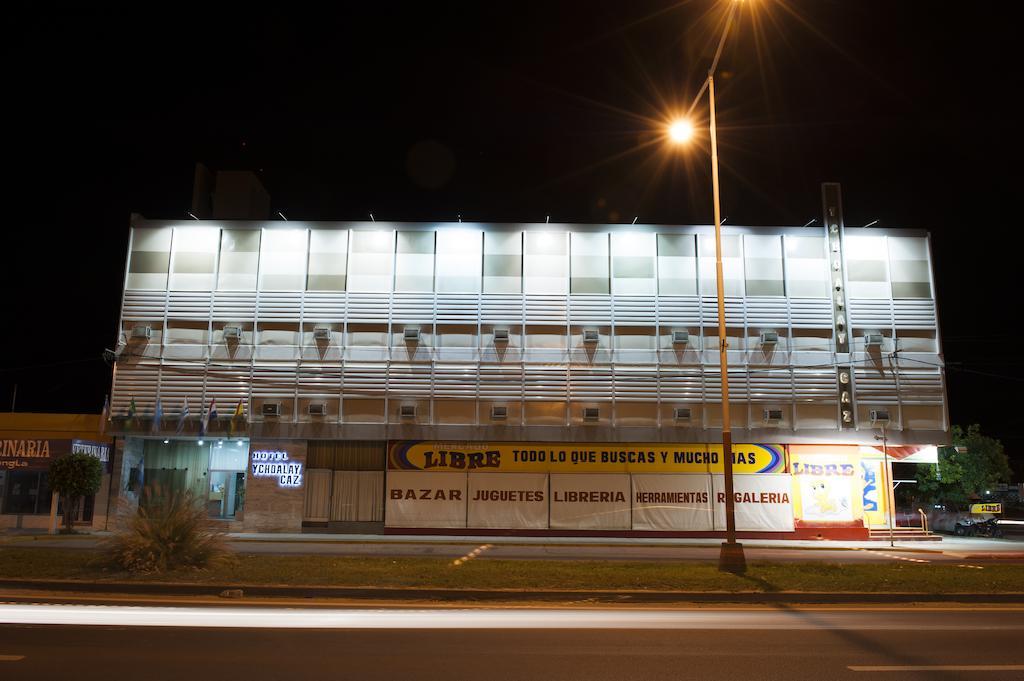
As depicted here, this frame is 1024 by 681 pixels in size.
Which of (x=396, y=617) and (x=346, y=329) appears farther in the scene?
(x=346, y=329)

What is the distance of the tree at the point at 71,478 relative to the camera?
1059 inches

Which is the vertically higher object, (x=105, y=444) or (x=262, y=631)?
(x=105, y=444)

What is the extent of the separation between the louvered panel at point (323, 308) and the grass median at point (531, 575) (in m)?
14.7

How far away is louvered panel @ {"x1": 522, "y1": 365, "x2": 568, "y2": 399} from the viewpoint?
2991 cm

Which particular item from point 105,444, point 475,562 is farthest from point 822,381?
point 105,444

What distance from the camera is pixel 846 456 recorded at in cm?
2972

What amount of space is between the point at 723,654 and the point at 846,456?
24.0 m

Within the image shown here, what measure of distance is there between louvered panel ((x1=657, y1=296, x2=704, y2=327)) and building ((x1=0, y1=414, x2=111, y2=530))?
22907mm

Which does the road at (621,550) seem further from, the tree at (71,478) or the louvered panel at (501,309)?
the louvered panel at (501,309)

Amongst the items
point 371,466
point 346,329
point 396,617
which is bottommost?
point 396,617

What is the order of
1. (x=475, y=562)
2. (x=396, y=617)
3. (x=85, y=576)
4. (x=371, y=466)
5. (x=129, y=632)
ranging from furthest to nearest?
1. (x=371, y=466)
2. (x=475, y=562)
3. (x=85, y=576)
4. (x=396, y=617)
5. (x=129, y=632)

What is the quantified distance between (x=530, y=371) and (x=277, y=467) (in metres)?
10.6

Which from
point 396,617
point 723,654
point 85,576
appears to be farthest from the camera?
point 85,576

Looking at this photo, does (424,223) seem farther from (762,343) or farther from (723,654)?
(723,654)
